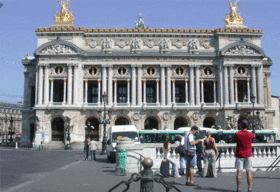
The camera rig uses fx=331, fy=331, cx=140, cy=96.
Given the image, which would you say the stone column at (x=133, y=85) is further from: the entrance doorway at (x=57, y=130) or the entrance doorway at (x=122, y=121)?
the entrance doorway at (x=57, y=130)

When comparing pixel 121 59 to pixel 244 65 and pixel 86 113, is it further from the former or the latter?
pixel 244 65

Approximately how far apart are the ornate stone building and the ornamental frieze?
0.55ft

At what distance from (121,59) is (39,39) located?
568 inches

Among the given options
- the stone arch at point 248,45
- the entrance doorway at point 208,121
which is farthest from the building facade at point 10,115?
the stone arch at point 248,45

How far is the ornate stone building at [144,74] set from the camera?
54844 mm

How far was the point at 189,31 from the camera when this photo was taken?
189ft

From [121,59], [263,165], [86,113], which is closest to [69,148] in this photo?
[86,113]

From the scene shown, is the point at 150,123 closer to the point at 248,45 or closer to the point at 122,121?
the point at 122,121

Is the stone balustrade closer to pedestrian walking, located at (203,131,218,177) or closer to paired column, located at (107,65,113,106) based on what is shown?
pedestrian walking, located at (203,131,218,177)

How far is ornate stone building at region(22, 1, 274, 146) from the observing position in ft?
180

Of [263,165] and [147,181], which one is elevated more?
[147,181]

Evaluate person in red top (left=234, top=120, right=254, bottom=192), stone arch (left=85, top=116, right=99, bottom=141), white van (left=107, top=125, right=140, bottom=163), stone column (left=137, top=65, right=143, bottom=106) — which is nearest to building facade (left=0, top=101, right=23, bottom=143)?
stone arch (left=85, top=116, right=99, bottom=141)

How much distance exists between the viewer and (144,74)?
56438 mm

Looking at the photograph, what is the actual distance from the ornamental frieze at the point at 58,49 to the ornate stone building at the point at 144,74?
0.55 feet
